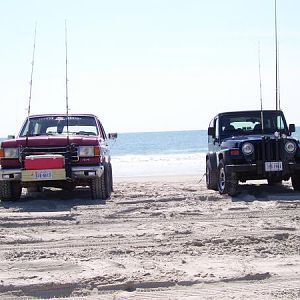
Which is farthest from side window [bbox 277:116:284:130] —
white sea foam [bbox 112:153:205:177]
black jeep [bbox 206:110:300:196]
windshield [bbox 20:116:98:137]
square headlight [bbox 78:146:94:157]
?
white sea foam [bbox 112:153:205:177]

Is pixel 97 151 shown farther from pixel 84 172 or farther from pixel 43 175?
pixel 43 175

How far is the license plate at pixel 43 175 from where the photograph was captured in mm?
8867

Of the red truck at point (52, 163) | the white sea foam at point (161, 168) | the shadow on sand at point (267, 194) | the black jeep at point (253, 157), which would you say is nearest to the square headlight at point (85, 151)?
the red truck at point (52, 163)

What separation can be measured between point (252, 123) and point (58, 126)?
3.86 m

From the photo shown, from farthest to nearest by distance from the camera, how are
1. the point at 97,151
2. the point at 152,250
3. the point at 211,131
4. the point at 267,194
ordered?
the point at 211,131 → the point at 267,194 → the point at 97,151 → the point at 152,250

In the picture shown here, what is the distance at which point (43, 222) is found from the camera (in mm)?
7078

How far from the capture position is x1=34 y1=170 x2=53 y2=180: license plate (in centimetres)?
887

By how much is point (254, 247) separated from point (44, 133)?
19.3ft

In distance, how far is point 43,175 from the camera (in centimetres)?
887

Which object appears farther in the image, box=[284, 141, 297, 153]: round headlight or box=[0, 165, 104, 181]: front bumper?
box=[284, 141, 297, 153]: round headlight

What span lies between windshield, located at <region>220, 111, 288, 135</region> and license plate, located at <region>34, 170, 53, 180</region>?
3.87 m

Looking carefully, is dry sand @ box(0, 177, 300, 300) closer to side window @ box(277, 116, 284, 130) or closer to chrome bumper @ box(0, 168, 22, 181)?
chrome bumper @ box(0, 168, 22, 181)

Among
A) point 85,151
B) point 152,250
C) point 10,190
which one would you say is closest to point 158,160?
point 10,190

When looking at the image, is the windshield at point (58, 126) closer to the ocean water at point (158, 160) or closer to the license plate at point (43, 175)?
the ocean water at point (158, 160)
